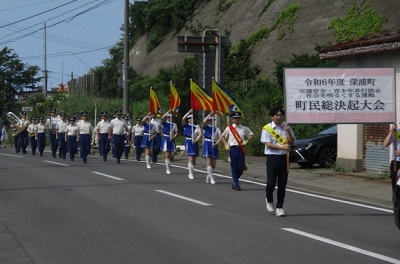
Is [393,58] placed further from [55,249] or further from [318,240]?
[55,249]

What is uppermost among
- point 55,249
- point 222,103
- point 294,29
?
point 294,29

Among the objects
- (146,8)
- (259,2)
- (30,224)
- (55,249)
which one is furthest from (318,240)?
(146,8)

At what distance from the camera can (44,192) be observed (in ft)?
56.3

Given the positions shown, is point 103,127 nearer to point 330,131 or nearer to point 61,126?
point 61,126

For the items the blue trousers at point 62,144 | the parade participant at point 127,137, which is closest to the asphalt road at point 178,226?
the parade participant at point 127,137

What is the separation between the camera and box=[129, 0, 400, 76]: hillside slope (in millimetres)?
43500

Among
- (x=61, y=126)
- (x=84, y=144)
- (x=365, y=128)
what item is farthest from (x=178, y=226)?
(x=61, y=126)

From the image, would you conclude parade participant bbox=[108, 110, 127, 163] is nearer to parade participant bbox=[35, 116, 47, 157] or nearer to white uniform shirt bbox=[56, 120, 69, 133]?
white uniform shirt bbox=[56, 120, 69, 133]

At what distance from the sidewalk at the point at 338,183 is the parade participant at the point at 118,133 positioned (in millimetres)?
3945

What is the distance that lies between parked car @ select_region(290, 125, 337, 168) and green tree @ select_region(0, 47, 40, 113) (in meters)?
54.0

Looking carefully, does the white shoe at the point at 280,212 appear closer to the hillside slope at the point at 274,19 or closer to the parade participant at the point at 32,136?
the parade participant at the point at 32,136

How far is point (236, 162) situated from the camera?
18.1 m

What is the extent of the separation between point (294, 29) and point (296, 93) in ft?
98.1

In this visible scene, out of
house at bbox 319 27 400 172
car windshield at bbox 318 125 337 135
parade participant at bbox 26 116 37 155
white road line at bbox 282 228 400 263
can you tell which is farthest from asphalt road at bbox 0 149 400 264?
parade participant at bbox 26 116 37 155
